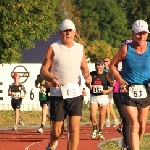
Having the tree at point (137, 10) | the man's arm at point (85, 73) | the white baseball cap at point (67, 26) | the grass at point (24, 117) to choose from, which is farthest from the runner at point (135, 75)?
the tree at point (137, 10)

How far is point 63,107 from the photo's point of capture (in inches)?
534

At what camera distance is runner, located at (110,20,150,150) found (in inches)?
538

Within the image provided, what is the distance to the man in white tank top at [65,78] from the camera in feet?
43.9

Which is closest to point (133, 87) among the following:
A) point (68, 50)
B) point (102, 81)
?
point (68, 50)

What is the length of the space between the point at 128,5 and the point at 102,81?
10486 cm

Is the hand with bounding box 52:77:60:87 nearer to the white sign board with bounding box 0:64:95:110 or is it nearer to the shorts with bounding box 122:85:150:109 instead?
the shorts with bounding box 122:85:150:109

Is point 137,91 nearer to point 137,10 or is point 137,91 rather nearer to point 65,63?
point 65,63

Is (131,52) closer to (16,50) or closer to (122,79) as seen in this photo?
(122,79)

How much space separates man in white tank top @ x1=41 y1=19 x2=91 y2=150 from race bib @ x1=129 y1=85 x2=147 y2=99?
803 millimetres

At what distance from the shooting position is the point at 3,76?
37.4 metres

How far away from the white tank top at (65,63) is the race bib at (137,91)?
3.42ft

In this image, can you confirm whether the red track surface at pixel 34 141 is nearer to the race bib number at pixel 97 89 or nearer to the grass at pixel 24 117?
the race bib number at pixel 97 89

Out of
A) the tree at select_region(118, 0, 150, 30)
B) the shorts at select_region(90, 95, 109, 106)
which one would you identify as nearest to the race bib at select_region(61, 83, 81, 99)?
the shorts at select_region(90, 95, 109, 106)

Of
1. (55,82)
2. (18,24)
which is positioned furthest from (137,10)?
(55,82)
